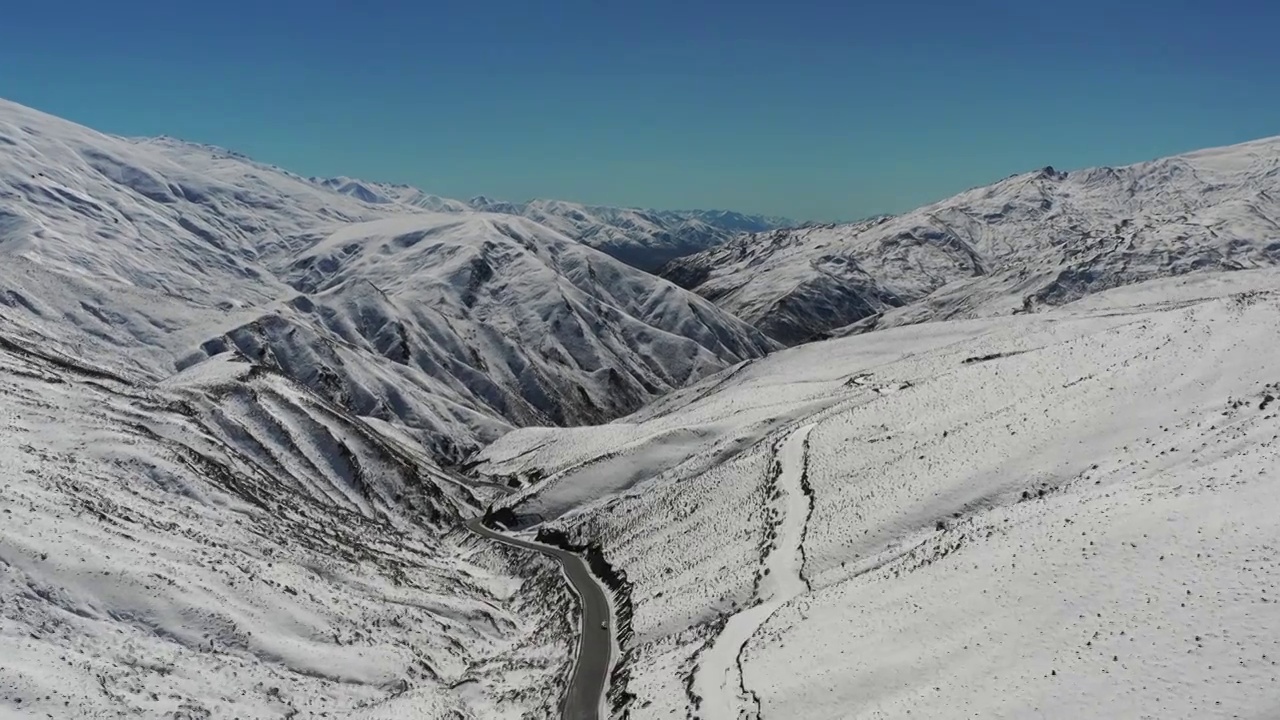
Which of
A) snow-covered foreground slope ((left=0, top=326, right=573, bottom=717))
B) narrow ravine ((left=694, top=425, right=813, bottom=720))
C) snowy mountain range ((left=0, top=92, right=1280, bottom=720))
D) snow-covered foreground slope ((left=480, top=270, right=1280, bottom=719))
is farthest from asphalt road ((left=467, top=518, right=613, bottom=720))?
narrow ravine ((left=694, top=425, right=813, bottom=720))

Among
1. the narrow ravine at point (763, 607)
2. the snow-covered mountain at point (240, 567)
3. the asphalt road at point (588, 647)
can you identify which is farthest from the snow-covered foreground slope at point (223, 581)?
the narrow ravine at point (763, 607)

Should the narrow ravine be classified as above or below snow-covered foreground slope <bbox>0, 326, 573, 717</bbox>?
below

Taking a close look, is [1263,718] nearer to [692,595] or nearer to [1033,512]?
[1033,512]

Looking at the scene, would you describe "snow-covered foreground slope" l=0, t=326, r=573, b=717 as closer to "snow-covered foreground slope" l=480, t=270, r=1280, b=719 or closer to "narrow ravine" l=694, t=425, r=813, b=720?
"narrow ravine" l=694, t=425, r=813, b=720

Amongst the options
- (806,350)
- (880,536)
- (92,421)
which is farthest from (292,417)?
(806,350)

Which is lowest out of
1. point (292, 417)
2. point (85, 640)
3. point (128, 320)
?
point (85, 640)

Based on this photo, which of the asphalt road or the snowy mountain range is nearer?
the snowy mountain range

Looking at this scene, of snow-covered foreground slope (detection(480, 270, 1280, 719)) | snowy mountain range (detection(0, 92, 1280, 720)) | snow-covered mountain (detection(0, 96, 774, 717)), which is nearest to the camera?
snow-covered foreground slope (detection(480, 270, 1280, 719))

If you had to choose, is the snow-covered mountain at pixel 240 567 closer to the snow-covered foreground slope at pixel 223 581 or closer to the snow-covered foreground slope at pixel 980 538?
the snow-covered foreground slope at pixel 223 581
